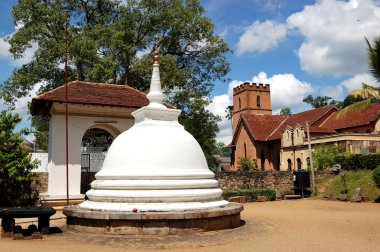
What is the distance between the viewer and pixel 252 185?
23953 mm

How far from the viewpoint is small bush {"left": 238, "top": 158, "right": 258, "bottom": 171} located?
4209cm

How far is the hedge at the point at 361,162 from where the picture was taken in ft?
80.6

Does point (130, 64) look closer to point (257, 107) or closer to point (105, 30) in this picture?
point (105, 30)

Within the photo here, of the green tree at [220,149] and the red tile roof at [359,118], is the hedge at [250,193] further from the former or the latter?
the green tree at [220,149]

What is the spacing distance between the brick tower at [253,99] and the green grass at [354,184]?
3179cm

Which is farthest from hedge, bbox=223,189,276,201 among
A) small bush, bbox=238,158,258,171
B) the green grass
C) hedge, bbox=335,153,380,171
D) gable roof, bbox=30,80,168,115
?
small bush, bbox=238,158,258,171

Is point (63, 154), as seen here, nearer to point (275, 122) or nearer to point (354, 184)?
point (354, 184)

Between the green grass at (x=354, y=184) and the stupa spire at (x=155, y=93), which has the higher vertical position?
the stupa spire at (x=155, y=93)

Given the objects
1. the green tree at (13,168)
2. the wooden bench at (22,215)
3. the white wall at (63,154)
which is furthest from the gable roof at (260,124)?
the wooden bench at (22,215)

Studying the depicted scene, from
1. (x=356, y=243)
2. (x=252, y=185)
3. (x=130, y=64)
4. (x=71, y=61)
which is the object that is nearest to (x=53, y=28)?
(x=71, y=61)

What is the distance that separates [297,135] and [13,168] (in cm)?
2779

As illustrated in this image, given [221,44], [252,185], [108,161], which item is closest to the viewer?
[108,161]

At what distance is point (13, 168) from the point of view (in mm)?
15688

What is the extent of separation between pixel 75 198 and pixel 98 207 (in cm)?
754
